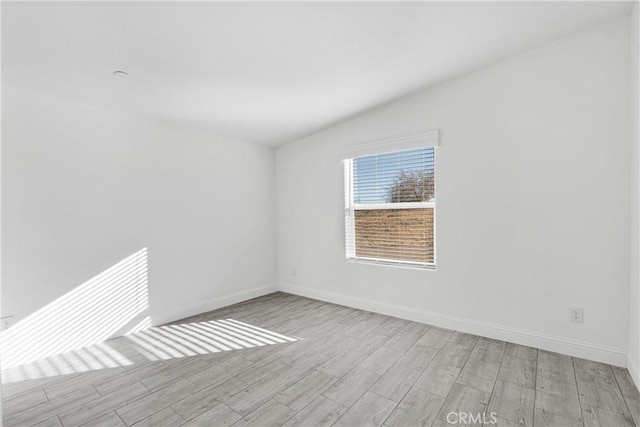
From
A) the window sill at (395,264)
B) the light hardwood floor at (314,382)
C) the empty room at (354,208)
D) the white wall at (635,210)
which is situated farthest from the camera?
the window sill at (395,264)

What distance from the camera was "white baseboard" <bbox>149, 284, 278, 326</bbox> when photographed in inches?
133

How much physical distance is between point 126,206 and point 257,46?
2125 mm

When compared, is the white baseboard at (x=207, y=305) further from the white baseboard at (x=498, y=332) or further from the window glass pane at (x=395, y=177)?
the window glass pane at (x=395, y=177)

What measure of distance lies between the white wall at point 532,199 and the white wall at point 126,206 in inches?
74.1

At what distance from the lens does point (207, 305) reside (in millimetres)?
3795

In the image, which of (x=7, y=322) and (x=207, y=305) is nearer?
(x=7, y=322)

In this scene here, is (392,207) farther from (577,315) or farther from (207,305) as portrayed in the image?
(207,305)

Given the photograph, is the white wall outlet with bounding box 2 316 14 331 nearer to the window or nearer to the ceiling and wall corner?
the ceiling and wall corner

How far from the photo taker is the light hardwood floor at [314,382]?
72.0 inches

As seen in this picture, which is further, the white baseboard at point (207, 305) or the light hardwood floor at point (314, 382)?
the white baseboard at point (207, 305)

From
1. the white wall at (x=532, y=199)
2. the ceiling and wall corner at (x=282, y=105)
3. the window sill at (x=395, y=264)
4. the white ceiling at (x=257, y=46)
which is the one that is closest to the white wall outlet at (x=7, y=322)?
the ceiling and wall corner at (x=282, y=105)

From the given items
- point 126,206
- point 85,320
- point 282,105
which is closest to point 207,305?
point 85,320

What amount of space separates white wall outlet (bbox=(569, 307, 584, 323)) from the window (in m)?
1.22

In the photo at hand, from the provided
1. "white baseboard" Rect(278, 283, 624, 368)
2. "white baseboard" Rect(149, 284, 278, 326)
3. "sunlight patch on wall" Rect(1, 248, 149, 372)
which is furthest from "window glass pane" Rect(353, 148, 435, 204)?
"sunlight patch on wall" Rect(1, 248, 149, 372)
